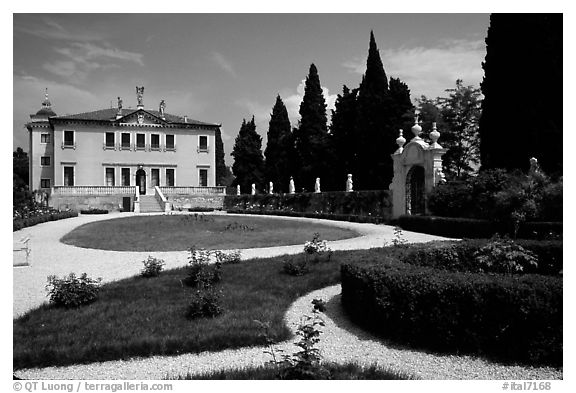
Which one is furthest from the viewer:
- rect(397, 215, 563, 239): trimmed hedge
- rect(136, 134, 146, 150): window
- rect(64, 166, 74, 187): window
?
rect(136, 134, 146, 150): window

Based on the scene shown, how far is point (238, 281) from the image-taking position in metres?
7.66

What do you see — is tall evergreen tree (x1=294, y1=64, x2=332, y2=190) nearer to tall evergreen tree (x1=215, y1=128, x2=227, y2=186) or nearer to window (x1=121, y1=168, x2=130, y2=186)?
window (x1=121, y1=168, x2=130, y2=186)

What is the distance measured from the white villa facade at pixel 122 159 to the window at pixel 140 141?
0.32ft

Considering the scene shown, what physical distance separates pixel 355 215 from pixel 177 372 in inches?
760

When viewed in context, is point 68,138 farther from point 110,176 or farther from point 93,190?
point 93,190

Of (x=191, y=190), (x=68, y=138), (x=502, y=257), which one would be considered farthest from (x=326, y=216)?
Answer: (x=68, y=138)

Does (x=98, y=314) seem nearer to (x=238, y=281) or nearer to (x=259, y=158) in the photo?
(x=238, y=281)

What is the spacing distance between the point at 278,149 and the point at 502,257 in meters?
37.1

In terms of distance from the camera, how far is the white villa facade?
39.1 meters

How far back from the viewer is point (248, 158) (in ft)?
155

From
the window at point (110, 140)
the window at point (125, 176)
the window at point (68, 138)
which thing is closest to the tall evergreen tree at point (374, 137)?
the window at point (125, 176)

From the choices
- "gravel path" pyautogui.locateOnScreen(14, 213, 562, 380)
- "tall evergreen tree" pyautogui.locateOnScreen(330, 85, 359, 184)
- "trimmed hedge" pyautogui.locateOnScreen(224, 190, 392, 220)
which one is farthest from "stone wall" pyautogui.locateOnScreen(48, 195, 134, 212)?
"gravel path" pyautogui.locateOnScreen(14, 213, 562, 380)

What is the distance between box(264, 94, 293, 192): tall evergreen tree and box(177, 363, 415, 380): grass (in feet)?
120
